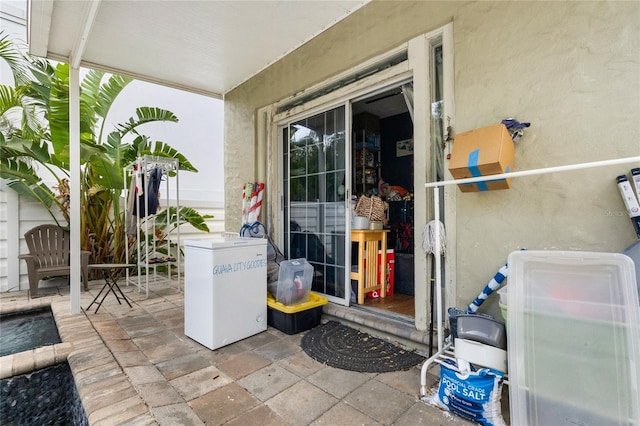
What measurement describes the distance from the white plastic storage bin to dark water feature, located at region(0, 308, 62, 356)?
3942 mm

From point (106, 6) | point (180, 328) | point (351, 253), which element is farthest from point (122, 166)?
point (351, 253)

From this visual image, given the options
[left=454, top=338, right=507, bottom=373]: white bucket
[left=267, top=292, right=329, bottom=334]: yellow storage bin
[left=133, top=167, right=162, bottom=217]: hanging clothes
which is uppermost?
[left=133, top=167, right=162, bottom=217]: hanging clothes

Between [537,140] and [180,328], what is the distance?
11.4 ft

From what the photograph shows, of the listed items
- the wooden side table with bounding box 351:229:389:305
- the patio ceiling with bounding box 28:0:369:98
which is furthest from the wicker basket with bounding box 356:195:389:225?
the patio ceiling with bounding box 28:0:369:98

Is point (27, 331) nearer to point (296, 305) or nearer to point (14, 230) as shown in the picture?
point (14, 230)

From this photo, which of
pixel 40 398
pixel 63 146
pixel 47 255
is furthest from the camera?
pixel 47 255

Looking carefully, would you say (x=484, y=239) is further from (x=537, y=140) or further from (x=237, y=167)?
(x=237, y=167)

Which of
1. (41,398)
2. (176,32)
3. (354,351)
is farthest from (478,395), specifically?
(176,32)

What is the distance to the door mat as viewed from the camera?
2268 millimetres

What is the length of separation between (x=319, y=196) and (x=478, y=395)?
250 centimetres

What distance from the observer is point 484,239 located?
2170 mm

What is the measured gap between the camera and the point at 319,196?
142 inches

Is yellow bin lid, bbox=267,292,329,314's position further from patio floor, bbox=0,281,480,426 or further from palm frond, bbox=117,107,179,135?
palm frond, bbox=117,107,179,135

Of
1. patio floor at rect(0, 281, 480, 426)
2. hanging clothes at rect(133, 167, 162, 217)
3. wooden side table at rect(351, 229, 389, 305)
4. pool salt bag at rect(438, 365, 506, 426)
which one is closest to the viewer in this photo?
pool salt bag at rect(438, 365, 506, 426)
